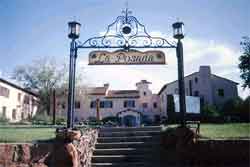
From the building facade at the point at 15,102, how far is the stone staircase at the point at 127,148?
2592 centimetres

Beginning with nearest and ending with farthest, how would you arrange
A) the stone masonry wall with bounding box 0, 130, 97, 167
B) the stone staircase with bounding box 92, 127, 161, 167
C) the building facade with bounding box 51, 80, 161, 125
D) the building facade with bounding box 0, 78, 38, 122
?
1. the stone masonry wall with bounding box 0, 130, 97, 167
2. the stone staircase with bounding box 92, 127, 161, 167
3. the building facade with bounding box 0, 78, 38, 122
4. the building facade with bounding box 51, 80, 161, 125

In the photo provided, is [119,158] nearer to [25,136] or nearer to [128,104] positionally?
[25,136]

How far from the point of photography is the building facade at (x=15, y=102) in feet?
111

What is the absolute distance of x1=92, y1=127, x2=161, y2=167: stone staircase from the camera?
7.29 meters

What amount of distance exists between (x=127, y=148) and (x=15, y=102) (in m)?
33.7

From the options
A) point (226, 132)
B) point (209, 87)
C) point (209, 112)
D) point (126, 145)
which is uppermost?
point (209, 87)

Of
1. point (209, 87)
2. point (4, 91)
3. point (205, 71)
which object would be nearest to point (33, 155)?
point (4, 91)

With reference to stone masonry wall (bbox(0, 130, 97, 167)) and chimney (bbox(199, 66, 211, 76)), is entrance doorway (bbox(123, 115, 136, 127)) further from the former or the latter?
stone masonry wall (bbox(0, 130, 97, 167))

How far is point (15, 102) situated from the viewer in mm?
37750

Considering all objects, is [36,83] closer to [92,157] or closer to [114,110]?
[114,110]

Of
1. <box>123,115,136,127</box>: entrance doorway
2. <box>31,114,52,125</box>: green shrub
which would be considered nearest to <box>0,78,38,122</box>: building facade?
<box>31,114,52,125</box>: green shrub

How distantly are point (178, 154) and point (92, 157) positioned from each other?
2.55m

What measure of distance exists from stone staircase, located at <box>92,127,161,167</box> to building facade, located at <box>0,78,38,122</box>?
2592cm

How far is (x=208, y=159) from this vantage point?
636 cm
